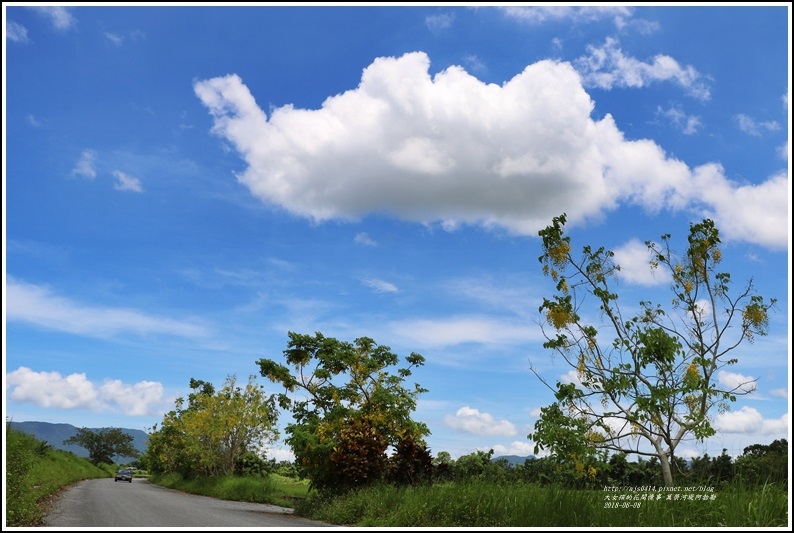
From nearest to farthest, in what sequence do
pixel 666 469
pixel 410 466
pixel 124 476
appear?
pixel 666 469 < pixel 410 466 < pixel 124 476

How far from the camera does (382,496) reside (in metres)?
16.7

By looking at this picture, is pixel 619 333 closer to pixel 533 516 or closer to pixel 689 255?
pixel 689 255

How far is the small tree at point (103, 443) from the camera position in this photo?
371ft

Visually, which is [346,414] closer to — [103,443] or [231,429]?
[231,429]

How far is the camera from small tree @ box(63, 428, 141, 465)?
113 metres

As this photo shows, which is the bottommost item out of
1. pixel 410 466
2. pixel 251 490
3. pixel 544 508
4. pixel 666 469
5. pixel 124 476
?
pixel 124 476

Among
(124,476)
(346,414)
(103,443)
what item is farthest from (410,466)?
(103,443)

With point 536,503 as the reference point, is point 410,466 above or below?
above

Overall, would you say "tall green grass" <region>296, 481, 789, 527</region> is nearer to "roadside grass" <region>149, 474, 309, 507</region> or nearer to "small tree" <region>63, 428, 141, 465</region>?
"roadside grass" <region>149, 474, 309, 507</region>

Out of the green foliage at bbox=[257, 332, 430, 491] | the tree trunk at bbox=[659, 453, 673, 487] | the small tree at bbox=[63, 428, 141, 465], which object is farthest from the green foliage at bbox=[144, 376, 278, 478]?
the small tree at bbox=[63, 428, 141, 465]

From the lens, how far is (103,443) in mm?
115188

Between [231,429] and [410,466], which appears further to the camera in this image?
[231,429]

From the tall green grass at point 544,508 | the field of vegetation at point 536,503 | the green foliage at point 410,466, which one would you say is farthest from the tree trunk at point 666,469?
the green foliage at point 410,466

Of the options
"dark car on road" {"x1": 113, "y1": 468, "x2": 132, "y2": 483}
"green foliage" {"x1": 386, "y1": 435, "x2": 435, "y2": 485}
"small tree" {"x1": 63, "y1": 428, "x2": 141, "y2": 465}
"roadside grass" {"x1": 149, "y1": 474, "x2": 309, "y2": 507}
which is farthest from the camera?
"small tree" {"x1": 63, "y1": 428, "x2": 141, "y2": 465}
